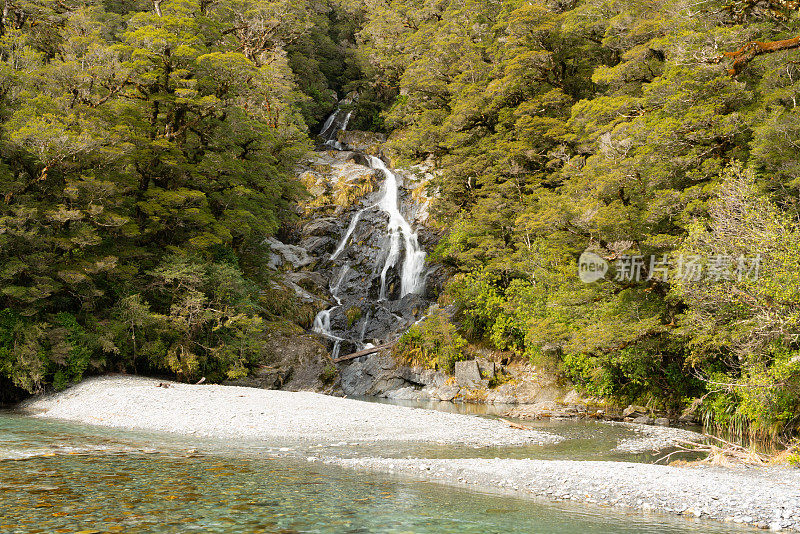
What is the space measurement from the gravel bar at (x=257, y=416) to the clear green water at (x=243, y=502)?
3.57 m

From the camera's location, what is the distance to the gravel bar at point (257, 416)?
46.2 ft

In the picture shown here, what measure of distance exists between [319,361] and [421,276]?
407 inches

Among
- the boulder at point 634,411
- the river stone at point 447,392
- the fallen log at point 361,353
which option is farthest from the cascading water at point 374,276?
the boulder at point 634,411

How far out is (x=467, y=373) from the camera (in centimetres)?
2622

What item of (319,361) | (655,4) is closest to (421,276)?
(319,361)

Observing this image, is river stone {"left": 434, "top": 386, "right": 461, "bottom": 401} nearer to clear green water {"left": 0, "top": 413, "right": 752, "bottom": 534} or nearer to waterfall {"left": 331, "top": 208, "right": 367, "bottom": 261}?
waterfall {"left": 331, "top": 208, "right": 367, "bottom": 261}

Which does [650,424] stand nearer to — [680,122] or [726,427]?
[726,427]

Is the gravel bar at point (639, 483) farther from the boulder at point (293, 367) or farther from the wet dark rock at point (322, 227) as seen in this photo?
the wet dark rock at point (322, 227)

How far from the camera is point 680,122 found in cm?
1638

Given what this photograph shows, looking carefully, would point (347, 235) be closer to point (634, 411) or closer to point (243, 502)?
point (634, 411)

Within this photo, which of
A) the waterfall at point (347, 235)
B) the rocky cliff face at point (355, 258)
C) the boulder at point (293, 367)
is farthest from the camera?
the waterfall at point (347, 235)

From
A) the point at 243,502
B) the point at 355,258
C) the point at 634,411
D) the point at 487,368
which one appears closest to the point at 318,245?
the point at 355,258

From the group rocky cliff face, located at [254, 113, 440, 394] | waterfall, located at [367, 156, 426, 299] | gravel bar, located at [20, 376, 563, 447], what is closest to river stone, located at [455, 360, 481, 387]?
rocky cliff face, located at [254, 113, 440, 394]

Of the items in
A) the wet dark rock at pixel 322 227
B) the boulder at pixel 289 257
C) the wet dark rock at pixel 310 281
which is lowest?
the wet dark rock at pixel 310 281
